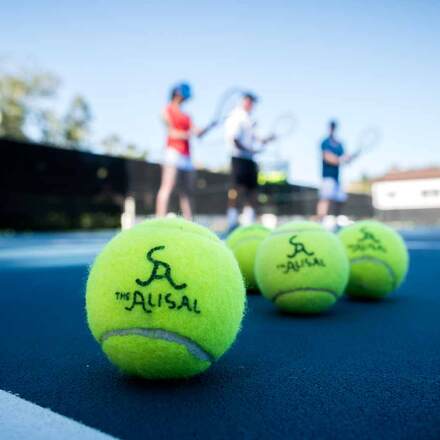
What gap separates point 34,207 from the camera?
49.0 ft

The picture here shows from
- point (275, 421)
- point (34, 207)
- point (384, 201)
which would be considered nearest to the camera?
point (275, 421)

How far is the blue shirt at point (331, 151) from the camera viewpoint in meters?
8.43

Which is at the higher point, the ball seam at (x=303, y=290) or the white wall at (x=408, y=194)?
the white wall at (x=408, y=194)

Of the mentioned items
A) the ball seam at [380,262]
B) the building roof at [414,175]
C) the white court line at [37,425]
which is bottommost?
the white court line at [37,425]

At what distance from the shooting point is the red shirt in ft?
20.4

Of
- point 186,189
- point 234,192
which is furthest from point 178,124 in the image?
point 234,192

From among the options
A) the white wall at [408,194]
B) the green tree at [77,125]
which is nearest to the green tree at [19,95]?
the green tree at [77,125]

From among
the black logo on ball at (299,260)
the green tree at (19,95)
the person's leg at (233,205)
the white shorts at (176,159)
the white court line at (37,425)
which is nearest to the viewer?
the white court line at (37,425)

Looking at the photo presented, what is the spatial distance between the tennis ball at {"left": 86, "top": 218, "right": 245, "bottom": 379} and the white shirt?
5.27m

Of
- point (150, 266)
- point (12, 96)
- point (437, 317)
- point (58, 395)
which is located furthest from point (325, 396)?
point (12, 96)

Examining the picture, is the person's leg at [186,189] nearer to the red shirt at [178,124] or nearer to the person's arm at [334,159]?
the red shirt at [178,124]

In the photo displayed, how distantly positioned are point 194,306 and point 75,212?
15005 mm

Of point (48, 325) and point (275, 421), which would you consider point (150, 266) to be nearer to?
point (275, 421)

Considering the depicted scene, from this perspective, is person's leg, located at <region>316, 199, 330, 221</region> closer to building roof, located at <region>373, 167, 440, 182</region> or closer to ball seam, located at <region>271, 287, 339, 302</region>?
ball seam, located at <region>271, 287, 339, 302</region>
